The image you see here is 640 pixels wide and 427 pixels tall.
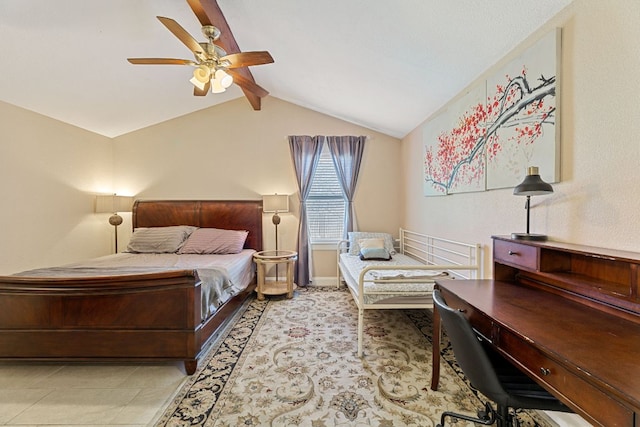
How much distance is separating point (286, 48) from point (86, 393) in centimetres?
321

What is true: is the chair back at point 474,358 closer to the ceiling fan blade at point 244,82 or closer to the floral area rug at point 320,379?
the floral area rug at point 320,379

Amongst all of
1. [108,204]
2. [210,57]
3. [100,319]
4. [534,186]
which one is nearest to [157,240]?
[108,204]

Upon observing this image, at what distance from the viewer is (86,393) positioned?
1.86 m

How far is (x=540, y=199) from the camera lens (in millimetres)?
1716

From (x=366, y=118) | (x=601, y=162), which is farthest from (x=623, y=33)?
(x=366, y=118)

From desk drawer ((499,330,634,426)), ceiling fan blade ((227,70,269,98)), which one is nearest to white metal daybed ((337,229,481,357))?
desk drawer ((499,330,634,426))

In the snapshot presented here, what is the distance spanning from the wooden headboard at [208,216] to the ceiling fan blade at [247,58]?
2.22m

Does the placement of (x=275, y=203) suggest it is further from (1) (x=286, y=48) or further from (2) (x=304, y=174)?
(1) (x=286, y=48)

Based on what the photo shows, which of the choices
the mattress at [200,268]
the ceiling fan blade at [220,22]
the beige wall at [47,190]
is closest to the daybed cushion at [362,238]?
the mattress at [200,268]

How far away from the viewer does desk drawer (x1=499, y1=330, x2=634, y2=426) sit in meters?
0.73

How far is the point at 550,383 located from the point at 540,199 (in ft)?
3.82

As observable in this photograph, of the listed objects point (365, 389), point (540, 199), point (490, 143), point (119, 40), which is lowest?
point (365, 389)

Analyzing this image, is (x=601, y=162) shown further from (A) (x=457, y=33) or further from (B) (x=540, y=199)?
(A) (x=457, y=33)

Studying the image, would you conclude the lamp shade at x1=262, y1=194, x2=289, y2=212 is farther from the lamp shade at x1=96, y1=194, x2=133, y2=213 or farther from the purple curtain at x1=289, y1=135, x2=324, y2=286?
the lamp shade at x1=96, y1=194, x2=133, y2=213
